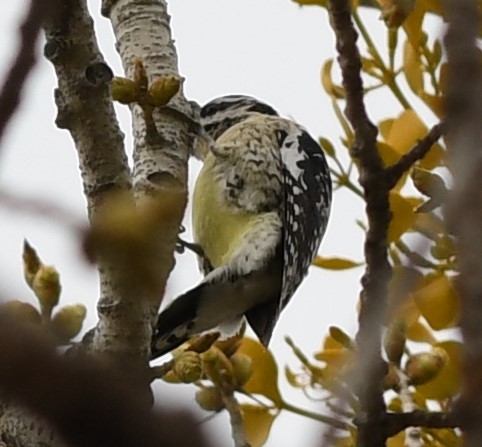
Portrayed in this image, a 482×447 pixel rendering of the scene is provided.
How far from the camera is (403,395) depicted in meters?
1.60

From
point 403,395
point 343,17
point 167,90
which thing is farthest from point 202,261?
point 343,17

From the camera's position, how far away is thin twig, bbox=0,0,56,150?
0.40 metres

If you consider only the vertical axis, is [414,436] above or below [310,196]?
below

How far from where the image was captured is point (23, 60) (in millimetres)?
409

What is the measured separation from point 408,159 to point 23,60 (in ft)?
3.18

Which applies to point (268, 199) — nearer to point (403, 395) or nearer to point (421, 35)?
point (421, 35)

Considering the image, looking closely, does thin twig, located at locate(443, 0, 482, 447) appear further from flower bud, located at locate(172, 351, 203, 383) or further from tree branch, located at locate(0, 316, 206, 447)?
flower bud, located at locate(172, 351, 203, 383)

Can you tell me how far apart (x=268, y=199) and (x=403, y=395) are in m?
2.43

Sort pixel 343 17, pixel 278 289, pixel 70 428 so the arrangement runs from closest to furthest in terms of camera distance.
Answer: pixel 70 428, pixel 343 17, pixel 278 289

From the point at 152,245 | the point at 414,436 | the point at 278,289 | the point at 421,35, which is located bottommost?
the point at 414,436

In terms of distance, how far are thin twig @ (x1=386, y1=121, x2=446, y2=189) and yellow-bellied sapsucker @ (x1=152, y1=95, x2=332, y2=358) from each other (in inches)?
76.2

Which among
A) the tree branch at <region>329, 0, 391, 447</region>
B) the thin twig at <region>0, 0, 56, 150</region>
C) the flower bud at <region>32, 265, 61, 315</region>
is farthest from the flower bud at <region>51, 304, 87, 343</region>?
the thin twig at <region>0, 0, 56, 150</region>

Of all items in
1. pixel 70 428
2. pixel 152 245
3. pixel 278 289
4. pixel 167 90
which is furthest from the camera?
pixel 278 289

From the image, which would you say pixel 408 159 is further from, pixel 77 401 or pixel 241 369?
pixel 77 401
